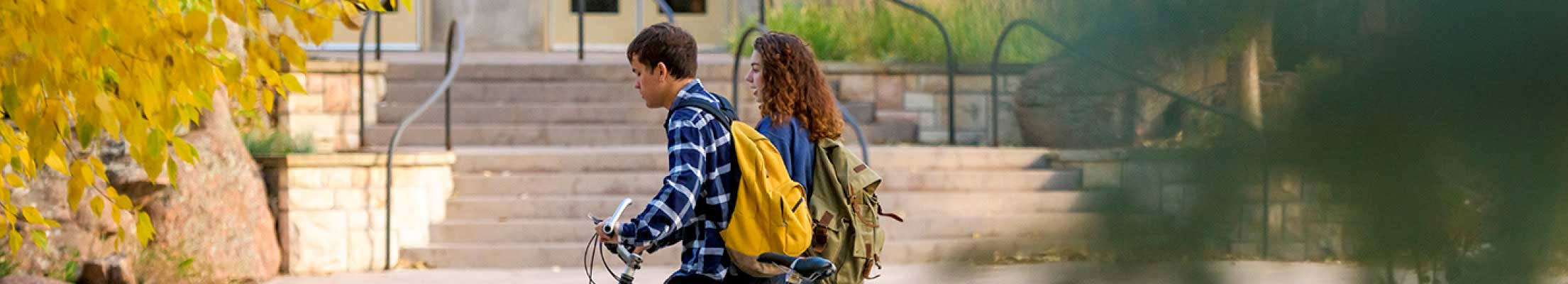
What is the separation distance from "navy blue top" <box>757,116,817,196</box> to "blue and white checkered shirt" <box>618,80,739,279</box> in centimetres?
31

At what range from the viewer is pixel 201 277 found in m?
7.41

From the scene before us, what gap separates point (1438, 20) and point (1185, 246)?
0.12 metres

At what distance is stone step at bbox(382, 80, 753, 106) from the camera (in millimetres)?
10977

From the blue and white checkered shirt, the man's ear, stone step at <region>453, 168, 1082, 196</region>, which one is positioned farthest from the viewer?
stone step at <region>453, 168, 1082, 196</region>

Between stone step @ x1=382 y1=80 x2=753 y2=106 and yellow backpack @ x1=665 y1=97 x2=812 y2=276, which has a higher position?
stone step @ x1=382 y1=80 x2=753 y2=106

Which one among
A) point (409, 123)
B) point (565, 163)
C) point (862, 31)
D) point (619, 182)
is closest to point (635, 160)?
point (619, 182)

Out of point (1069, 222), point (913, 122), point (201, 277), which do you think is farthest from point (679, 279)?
point (913, 122)

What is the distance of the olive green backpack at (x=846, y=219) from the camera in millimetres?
3580

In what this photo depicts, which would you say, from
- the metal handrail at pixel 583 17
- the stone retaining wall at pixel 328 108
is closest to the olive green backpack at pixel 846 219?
the metal handrail at pixel 583 17

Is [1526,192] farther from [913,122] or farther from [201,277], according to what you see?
[913,122]

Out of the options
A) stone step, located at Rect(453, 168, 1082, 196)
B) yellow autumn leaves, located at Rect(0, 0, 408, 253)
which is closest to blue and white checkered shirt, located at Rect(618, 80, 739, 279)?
yellow autumn leaves, located at Rect(0, 0, 408, 253)

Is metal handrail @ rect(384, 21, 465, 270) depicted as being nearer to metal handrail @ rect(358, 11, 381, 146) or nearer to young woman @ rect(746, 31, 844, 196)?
metal handrail @ rect(358, 11, 381, 146)

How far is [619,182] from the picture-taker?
917 centimetres

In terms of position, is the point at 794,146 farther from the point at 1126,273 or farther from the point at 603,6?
the point at 603,6
